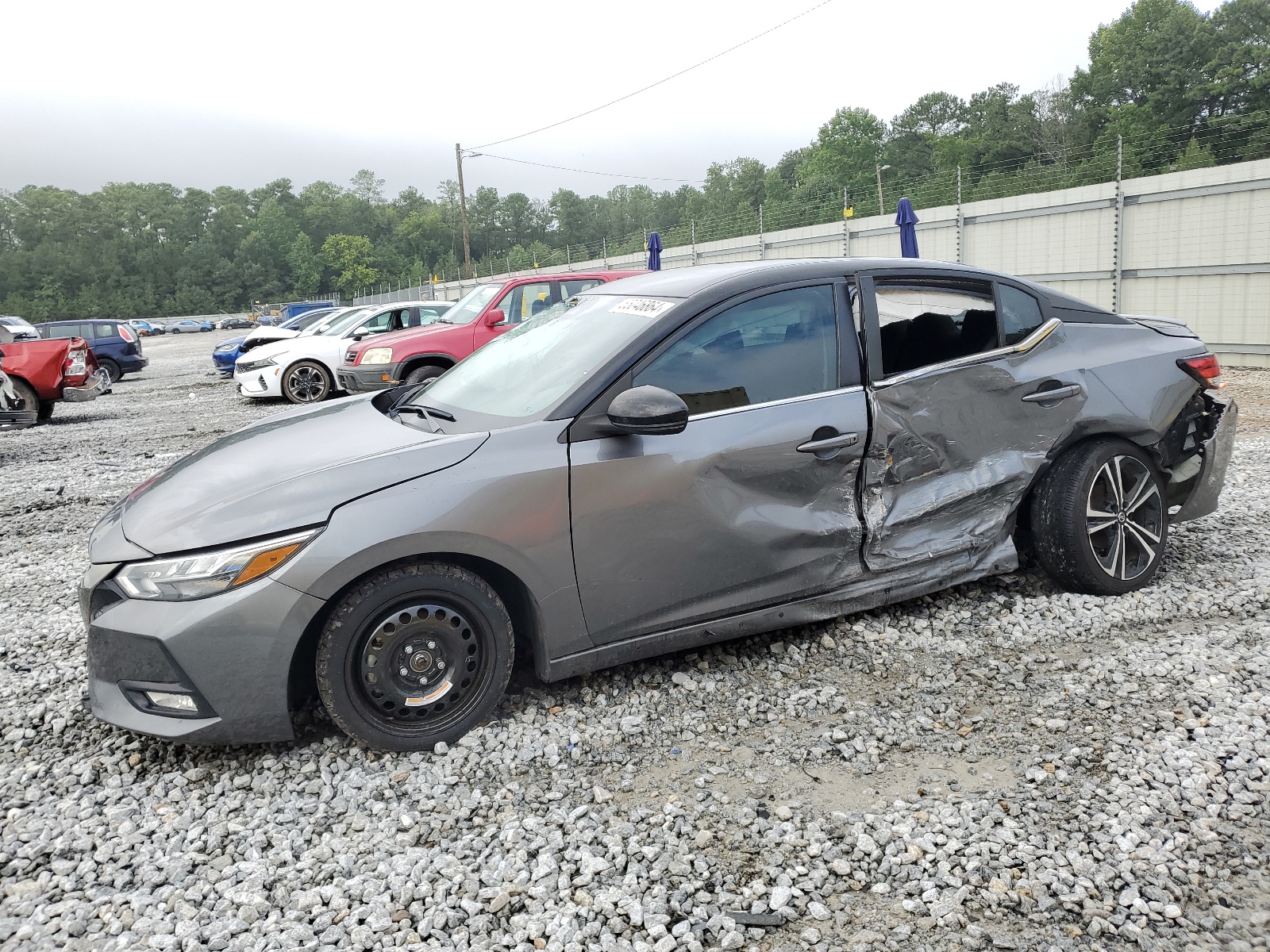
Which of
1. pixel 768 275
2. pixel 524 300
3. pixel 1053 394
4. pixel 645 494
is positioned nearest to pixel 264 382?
pixel 524 300

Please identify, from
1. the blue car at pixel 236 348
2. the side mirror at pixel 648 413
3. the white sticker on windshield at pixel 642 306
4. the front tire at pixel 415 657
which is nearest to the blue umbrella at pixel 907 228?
the white sticker on windshield at pixel 642 306

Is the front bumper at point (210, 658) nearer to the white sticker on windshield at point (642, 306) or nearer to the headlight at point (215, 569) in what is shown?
the headlight at point (215, 569)

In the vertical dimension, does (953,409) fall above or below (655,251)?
below

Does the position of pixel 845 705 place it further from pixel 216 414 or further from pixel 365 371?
pixel 216 414

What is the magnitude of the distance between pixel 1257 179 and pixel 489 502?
12296 millimetres

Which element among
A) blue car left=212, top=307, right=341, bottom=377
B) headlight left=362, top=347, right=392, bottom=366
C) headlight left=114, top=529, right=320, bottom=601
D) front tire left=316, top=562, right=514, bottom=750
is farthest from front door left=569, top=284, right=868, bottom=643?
blue car left=212, top=307, right=341, bottom=377

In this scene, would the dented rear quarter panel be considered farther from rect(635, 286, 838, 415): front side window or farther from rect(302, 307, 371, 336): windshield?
rect(302, 307, 371, 336): windshield

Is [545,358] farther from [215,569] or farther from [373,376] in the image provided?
[373,376]

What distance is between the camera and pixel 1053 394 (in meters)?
4.23

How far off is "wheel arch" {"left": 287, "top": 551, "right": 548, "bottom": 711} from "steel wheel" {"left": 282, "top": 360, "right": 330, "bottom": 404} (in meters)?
12.6

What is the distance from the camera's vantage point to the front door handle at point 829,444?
3.69 metres

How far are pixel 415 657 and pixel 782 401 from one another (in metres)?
1.66

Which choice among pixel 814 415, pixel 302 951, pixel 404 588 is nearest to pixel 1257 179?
pixel 814 415

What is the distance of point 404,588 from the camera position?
3.13 m
